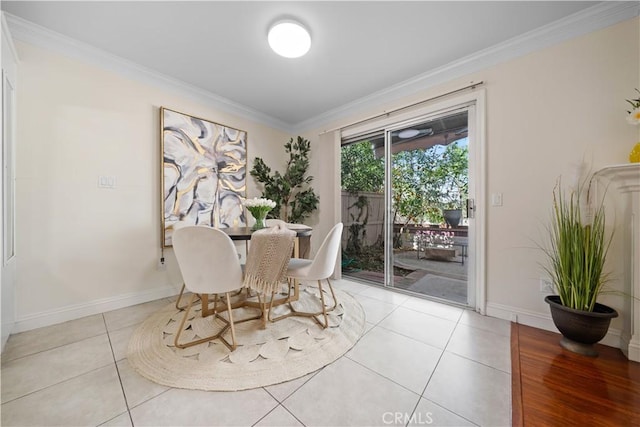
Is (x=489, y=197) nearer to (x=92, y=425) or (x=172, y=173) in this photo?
(x=92, y=425)

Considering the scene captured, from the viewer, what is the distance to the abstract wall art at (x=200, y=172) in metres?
2.57

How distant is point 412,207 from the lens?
2820 millimetres

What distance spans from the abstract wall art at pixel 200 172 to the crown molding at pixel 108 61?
11.8 inches

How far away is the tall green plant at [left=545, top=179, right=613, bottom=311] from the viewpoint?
1.55 m

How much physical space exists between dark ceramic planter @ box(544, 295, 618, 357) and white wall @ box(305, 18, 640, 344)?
272 millimetres

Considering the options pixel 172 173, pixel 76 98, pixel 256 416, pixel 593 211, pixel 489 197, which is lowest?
pixel 256 416

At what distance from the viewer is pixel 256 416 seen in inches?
42.1

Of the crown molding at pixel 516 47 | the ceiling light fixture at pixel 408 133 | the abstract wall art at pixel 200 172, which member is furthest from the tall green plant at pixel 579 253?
the abstract wall art at pixel 200 172

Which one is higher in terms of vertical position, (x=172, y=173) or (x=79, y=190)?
(x=172, y=173)

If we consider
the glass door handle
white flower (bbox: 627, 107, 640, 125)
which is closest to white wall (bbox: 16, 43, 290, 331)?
the glass door handle

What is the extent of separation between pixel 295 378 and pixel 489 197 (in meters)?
2.21

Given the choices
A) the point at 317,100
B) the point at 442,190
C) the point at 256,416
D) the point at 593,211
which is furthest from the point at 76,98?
the point at 593,211

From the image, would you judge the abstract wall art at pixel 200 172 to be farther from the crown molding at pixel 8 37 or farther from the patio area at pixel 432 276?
the patio area at pixel 432 276

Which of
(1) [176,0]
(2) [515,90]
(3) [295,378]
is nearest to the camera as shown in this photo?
(3) [295,378]
